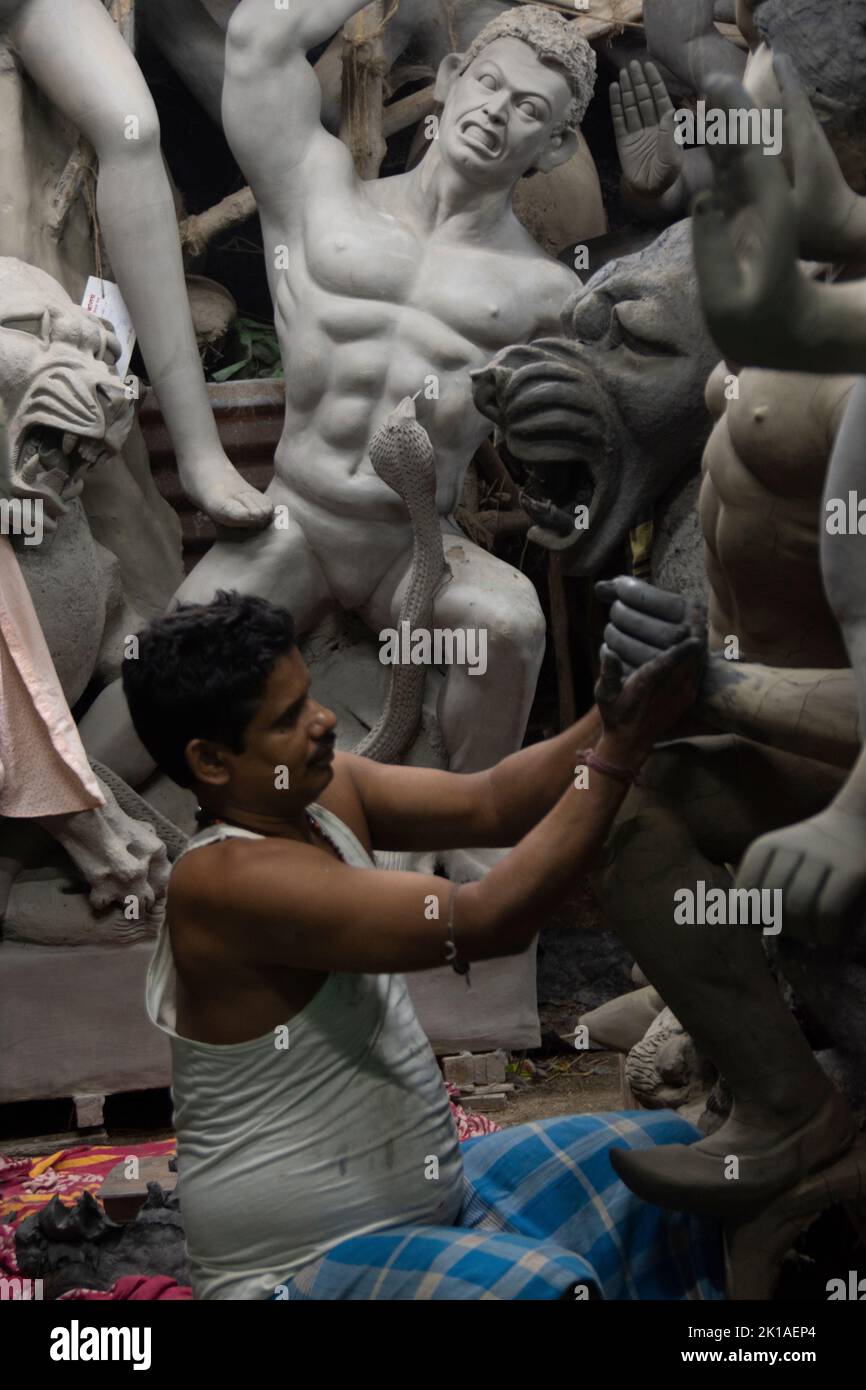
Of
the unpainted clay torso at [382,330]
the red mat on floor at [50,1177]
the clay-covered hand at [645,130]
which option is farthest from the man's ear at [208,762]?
the clay-covered hand at [645,130]

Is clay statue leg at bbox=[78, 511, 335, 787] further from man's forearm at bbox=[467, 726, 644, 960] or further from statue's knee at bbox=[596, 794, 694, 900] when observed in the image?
man's forearm at bbox=[467, 726, 644, 960]

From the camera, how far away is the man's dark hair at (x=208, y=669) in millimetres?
2020

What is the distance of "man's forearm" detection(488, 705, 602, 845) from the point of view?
206 cm

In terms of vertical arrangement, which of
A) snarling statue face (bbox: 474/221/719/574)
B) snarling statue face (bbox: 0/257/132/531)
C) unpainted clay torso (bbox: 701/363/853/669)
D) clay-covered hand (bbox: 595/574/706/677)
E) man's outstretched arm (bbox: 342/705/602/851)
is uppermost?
snarling statue face (bbox: 0/257/132/531)

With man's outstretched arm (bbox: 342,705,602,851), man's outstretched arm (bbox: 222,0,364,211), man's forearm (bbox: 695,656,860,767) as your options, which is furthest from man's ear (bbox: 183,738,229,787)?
man's outstretched arm (bbox: 222,0,364,211)

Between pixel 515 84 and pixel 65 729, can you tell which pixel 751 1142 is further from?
pixel 515 84

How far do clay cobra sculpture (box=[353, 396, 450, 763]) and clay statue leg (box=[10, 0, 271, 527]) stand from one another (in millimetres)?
404

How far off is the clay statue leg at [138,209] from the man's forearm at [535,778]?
94.0 inches

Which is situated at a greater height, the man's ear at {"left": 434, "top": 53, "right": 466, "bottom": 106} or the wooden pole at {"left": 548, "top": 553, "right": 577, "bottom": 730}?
the man's ear at {"left": 434, "top": 53, "right": 466, "bottom": 106}

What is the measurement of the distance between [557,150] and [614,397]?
227 cm

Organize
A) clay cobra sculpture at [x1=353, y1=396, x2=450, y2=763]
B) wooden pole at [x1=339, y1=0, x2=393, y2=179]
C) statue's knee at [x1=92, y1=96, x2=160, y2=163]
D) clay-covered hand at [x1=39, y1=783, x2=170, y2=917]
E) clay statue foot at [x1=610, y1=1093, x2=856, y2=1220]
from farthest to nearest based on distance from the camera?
wooden pole at [x1=339, y1=0, x2=393, y2=179] → statue's knee at [x1=92, y1=96, x2=160, y2=163] → clay-covered hand at [x1=39, y1=783, x2=170, y2=917] → clay cobra sculpture at [x1=353, y1=396, x2=450, y2=763] → clay statue foot at [x1=610, y1=1093, x2=856, y2=1220]

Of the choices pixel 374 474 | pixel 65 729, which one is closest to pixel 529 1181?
pixel 65 729

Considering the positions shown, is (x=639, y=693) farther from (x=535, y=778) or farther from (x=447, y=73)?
(x=447, y=73)

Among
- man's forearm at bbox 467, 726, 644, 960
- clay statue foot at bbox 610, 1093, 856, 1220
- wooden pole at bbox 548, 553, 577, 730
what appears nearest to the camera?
man's forearm at bbox 467, 726, 644, 960
